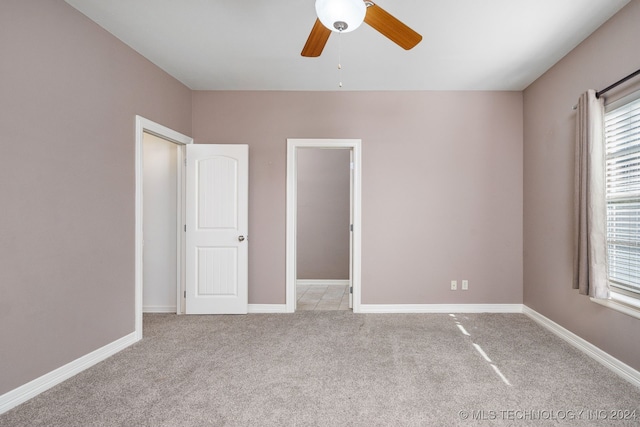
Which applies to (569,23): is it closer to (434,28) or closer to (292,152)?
(434,28)

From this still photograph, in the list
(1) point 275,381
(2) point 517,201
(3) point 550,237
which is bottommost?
(1) point 275,381

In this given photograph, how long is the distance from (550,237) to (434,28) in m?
2.36

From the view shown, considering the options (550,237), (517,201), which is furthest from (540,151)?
(550,237)

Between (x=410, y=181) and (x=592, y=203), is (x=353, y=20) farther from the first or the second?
(x=410, y=181)

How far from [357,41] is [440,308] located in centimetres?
307

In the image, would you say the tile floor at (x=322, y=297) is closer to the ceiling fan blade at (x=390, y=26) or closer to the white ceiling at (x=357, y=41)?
the white ceiling at (x=357, y=41)

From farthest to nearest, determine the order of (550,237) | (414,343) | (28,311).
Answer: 1. (550,237)
2. (414,343)
3. (28,311)

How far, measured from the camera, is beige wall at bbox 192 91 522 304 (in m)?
3.93

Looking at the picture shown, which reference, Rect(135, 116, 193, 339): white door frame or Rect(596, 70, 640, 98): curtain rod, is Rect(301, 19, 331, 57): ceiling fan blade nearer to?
Rect(135, 116, 193, 339): white door frame

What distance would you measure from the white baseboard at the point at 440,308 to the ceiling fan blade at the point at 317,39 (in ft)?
9.52

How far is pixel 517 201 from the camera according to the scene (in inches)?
154

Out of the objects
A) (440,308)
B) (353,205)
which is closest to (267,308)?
(353,205)

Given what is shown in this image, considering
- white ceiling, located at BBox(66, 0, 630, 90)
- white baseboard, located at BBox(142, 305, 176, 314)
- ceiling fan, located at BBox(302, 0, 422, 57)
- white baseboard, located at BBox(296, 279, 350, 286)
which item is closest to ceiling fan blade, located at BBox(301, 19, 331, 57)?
ceiling fan, located at BBox(302, 0, 422, 57)

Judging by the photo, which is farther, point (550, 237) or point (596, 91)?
point (550, 237)
